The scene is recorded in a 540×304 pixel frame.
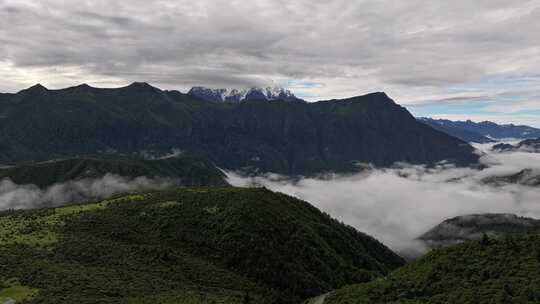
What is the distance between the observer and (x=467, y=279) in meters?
77.2

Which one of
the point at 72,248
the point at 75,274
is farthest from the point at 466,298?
the point at 72,248

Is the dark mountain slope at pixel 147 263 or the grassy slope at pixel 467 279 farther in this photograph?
the dark mountain slope at pixel 147 263

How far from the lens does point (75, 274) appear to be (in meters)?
112

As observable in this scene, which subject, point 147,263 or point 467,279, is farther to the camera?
point 147,263

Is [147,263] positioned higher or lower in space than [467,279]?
lower

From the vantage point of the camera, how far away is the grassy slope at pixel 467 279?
68.1m

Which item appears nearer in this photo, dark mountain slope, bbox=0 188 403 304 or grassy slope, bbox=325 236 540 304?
grassy slope, bbox=325 236 540 304

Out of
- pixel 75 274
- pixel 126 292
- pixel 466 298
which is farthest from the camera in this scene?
pixel 75 274

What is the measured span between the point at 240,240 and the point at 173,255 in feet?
129

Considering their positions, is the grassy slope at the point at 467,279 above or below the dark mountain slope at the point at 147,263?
above

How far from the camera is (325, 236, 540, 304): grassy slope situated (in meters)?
68.1

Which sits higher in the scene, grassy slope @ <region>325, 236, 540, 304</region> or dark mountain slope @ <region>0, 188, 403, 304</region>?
grassy slope @ <region>325, 236, 540, 304</region>

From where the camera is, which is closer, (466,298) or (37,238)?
(466,298)

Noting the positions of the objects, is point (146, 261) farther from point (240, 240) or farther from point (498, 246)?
point (498, 246)
